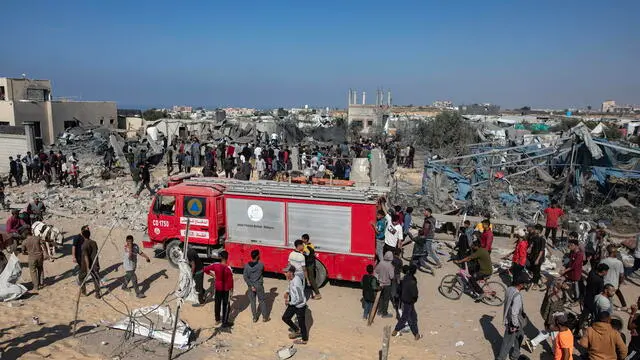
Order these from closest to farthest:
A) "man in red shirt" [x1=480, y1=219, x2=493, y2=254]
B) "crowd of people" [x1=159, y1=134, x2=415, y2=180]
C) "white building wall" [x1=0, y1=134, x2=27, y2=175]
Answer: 1. "man in red shirt" [x1=480, y1=219, x2=493, y2=254]
2. "crowd of people" [x1=159, y1=134, x2=415, y2=180]
3. "white building wall" [x1=0, y1=134, x2=27, y2=175]

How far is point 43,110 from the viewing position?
32.7 meters

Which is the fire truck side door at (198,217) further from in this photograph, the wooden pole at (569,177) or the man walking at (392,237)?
the wooden pole at (569,177)

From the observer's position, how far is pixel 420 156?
32656 millimetres

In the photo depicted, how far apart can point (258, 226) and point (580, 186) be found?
44.2ft

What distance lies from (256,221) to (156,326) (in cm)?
339

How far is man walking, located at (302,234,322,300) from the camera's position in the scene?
386 inches

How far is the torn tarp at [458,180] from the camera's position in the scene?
17.1 meters

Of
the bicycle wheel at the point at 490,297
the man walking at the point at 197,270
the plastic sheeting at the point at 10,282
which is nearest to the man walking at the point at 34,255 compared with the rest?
the plastic sheeting at the point at 10,282

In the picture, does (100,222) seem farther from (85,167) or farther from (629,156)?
(629,156)

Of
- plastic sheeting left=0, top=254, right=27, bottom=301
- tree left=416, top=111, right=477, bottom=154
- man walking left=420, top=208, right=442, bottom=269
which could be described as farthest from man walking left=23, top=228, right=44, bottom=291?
tree left=416, top=111, right=477, bottom=154

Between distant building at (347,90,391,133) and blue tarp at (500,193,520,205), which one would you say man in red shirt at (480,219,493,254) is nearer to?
blue tarp at (500,193,520,205)

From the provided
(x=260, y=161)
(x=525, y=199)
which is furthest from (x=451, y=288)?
(x=260, y=161)

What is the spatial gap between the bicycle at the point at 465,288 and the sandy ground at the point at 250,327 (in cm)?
18

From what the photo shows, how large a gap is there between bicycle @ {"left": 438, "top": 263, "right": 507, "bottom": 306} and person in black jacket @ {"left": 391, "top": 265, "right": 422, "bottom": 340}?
2.08 m
